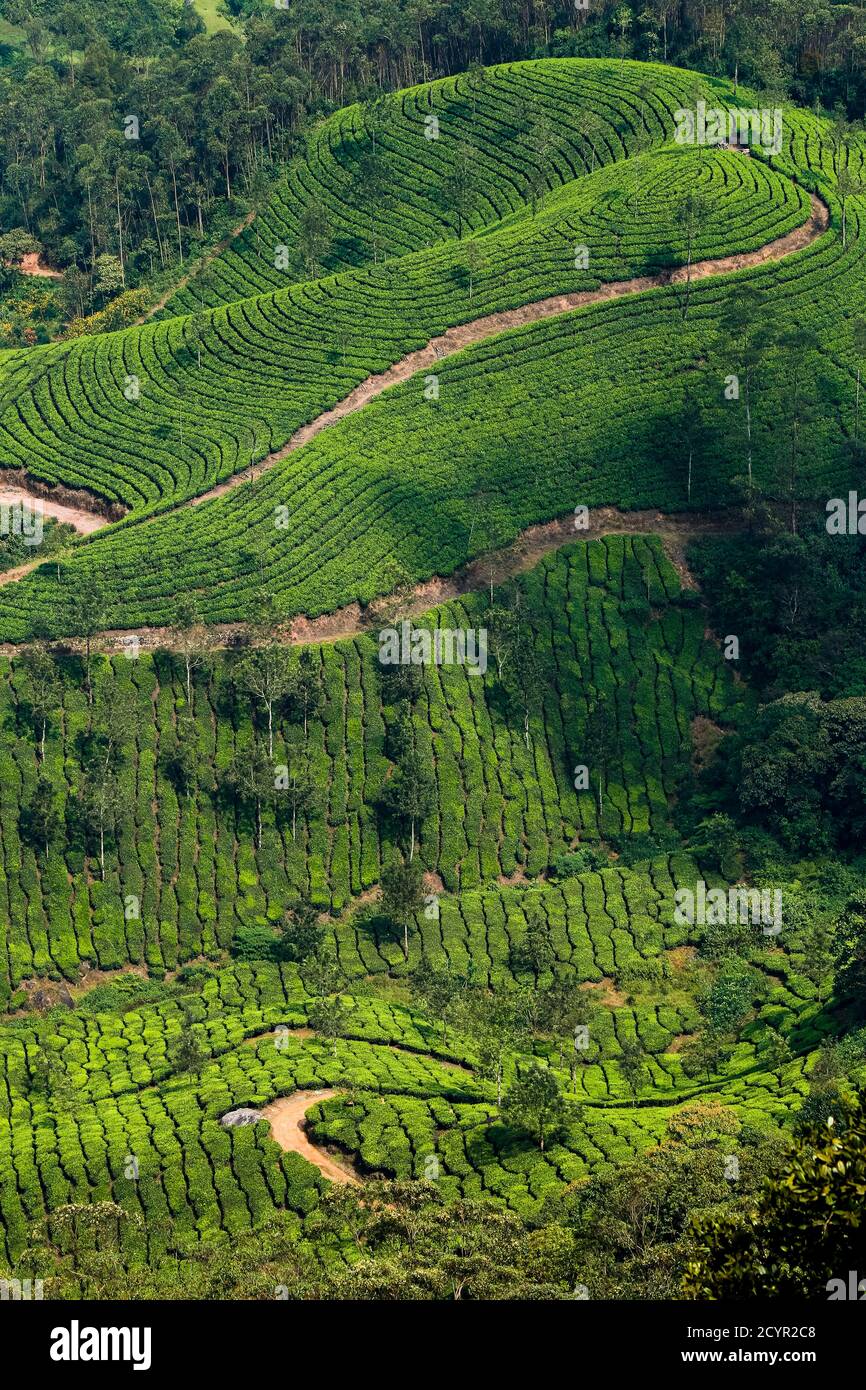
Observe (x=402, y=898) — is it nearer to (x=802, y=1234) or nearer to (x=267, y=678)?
(x=267, y=678)

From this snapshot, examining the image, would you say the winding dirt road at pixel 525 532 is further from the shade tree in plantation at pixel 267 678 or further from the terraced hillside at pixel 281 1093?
the terraced hillside at pixel 281 1093

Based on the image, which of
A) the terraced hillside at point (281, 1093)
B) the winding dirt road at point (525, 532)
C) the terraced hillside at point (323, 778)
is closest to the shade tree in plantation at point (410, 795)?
the terraced hillside at point (323, 778)

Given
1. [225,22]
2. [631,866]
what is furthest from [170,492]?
[225,22]

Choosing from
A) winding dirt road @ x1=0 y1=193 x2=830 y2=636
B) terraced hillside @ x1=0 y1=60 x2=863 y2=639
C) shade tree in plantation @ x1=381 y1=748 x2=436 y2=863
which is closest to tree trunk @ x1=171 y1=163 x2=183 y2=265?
terraced hillside @ x1=0 y1=60 x2=863 y2=639

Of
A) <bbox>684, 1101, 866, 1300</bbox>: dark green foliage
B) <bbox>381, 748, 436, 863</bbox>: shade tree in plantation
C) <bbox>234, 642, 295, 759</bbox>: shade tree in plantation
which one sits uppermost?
<bbox>234, 642, 295, 759</bbox>: shade tree in plantation

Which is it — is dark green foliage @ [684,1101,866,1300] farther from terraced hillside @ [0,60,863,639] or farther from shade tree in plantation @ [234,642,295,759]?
terraced hillside @ [0,60,863,639]

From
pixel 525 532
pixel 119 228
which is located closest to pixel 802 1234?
pixel 525 532

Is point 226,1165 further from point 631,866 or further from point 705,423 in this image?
point 705,423
